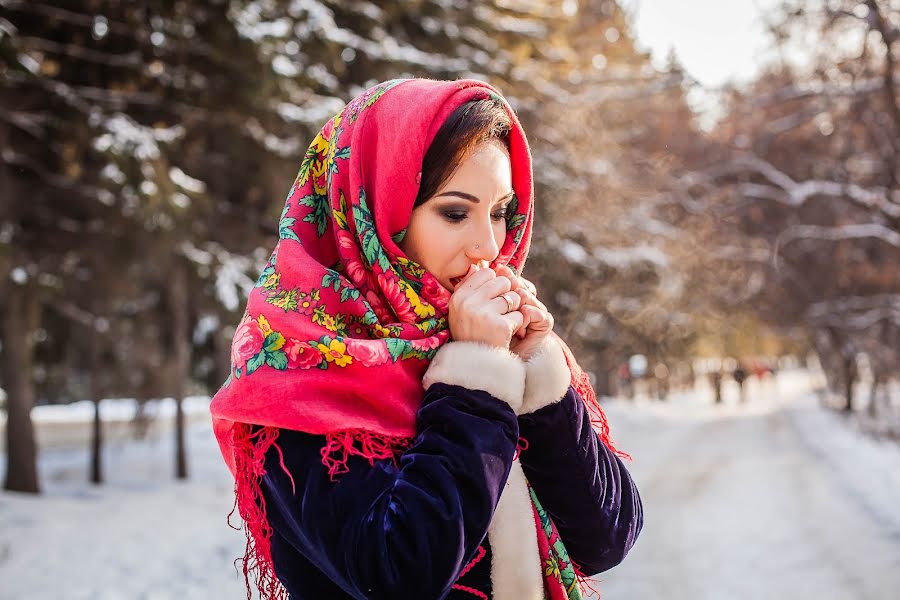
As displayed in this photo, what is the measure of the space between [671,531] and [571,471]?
291 inches

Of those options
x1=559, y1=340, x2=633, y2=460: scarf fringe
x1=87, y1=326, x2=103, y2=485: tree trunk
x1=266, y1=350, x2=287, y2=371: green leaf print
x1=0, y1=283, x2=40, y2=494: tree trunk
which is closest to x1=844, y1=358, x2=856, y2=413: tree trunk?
x1=87, y1=326, x2=103, y2=485: tree trunk

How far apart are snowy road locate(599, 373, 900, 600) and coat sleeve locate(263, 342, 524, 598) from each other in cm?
526

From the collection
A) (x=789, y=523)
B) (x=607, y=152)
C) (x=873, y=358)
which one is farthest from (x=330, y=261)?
(x=873, y=358)

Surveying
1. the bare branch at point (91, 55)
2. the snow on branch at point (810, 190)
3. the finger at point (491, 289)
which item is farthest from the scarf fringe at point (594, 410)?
the snow on branch at point (810, 190)

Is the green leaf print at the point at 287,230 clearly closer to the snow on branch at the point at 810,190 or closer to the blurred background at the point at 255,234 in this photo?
the blurred background at the point at 255,234

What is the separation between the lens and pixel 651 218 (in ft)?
73.7

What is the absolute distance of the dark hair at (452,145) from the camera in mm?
1663

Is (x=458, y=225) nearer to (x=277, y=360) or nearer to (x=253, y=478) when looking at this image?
(x=277, y=360)

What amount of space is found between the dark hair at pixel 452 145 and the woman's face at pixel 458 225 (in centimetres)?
1

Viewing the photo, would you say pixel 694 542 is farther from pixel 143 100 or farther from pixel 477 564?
pixel 143 100

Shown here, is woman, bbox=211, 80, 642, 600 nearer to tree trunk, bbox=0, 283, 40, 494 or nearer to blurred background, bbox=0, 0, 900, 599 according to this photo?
blurred background, bbox=0, 0, 900, 599

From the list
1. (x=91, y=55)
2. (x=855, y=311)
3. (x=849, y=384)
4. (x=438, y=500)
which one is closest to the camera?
(x=438, y=500)

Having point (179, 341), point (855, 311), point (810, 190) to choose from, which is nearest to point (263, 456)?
point (179, 341)

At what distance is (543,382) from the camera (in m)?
1.58
